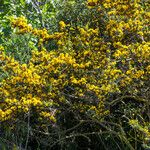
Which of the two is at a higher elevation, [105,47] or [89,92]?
[105,47]

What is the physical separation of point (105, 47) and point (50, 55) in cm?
86

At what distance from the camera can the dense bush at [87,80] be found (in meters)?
5.54

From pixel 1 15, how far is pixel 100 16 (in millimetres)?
3386

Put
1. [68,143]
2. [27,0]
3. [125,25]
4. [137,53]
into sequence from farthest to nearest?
[27,0] → [68,143] → [125,25] → [137,53]

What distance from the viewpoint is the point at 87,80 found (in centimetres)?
579

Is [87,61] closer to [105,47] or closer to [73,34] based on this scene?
[105,47]

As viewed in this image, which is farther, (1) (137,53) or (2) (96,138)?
(2) (96,138)

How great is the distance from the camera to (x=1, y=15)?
30.7ft

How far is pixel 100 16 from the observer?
681cm

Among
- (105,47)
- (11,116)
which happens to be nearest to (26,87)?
(11,116)

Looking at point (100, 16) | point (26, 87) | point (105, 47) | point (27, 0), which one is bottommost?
point (26, 87)

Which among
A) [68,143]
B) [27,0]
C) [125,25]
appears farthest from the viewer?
[27,0]

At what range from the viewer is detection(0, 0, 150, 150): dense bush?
5.54 meters

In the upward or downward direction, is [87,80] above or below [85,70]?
below
